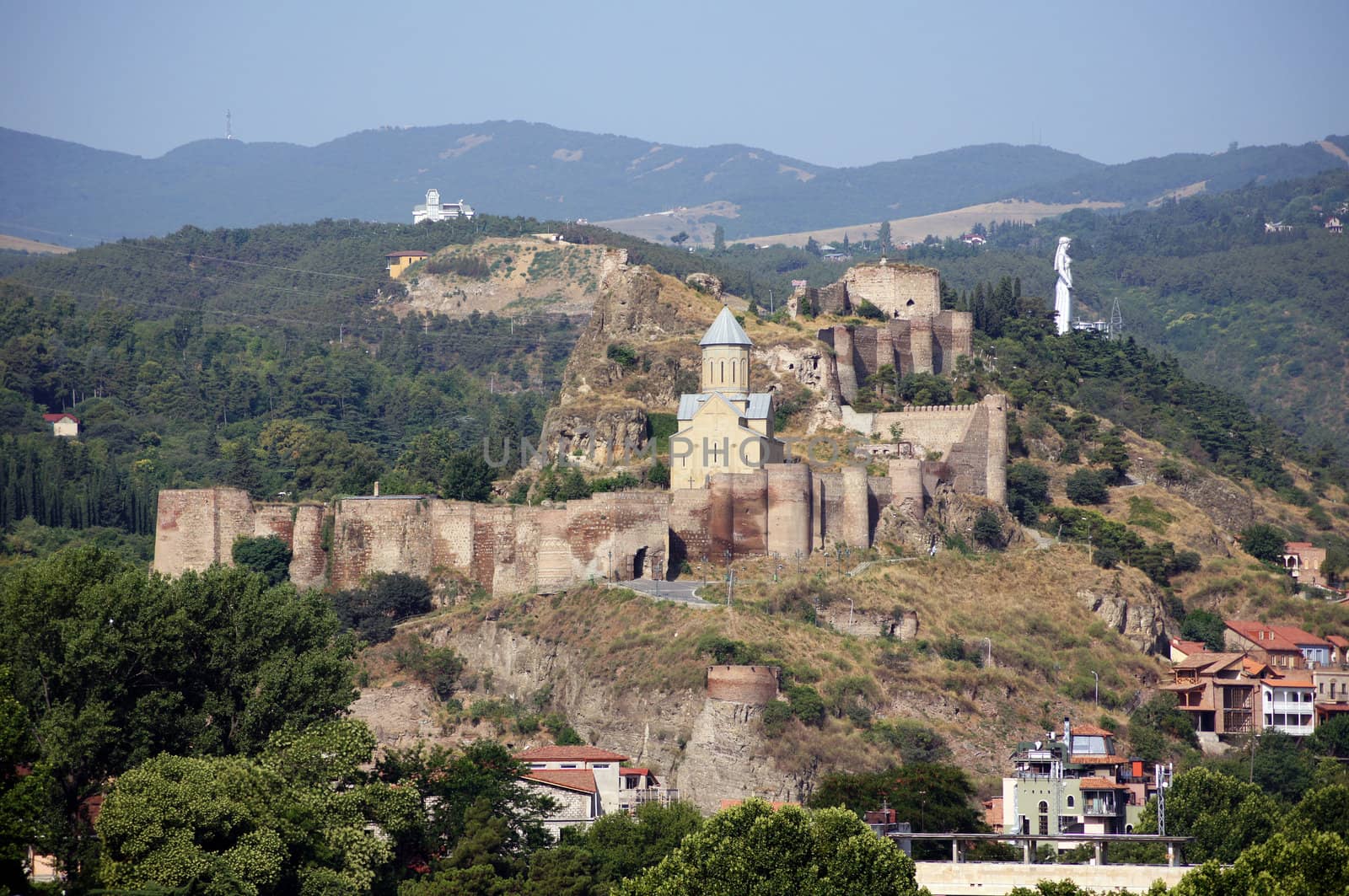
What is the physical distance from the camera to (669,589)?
62.3 m

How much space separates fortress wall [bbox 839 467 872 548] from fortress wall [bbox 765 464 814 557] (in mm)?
1687

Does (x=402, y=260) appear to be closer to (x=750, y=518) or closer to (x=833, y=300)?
(x=833, y=300)

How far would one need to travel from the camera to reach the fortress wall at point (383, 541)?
66.3 m

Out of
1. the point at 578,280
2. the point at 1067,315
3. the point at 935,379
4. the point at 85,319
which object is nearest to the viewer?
the point at 935,379

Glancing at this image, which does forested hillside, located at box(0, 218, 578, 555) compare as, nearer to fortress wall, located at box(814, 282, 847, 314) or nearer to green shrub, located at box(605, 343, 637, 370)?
green shrub, located at box(605, 343, 637, 370)

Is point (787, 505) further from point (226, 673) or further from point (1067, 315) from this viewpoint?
point (1067, 315)

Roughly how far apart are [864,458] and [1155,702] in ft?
47.4

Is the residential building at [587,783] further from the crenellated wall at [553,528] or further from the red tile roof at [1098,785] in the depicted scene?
the red tile roof at [1098,785]

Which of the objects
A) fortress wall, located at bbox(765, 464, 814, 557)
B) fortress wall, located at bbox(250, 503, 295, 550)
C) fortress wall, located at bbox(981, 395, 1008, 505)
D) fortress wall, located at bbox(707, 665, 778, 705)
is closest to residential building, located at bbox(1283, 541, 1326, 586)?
fortress wall, located at bbox(981, 395, 1008, 505)

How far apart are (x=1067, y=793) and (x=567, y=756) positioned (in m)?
12.6

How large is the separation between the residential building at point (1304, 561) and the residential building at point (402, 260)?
85.1m

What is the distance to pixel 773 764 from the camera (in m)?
54.5

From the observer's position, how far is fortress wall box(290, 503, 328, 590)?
66562 mm

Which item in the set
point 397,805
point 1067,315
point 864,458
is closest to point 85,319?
point 1067,315
